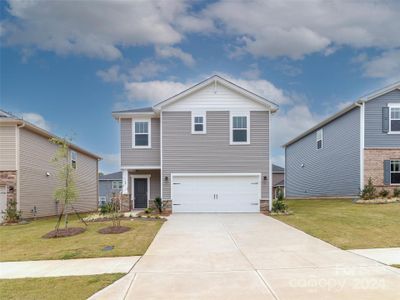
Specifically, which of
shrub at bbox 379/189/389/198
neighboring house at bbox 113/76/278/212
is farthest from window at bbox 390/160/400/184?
neighboring house at bbox 113/76/278/212

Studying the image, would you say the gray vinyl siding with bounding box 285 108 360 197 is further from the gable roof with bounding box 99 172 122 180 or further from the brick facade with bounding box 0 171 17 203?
the brick facade with bounding box 0 171 17 203

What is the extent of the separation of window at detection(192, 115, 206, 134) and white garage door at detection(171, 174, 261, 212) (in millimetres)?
2476

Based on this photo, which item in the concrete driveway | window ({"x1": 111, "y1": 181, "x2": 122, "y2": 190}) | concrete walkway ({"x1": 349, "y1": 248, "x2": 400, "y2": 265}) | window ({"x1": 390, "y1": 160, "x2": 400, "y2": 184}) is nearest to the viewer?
the concrete driveway

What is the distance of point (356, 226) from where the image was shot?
11.6 meters

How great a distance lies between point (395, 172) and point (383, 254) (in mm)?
13166

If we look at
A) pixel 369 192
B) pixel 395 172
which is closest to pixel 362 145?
pixel 395 172

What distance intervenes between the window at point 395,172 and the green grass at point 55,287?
58.8ft

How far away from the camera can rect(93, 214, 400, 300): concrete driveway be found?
17.8ft

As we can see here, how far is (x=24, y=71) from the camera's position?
18422mm

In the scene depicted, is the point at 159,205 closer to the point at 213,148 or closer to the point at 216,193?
the point at 216,193

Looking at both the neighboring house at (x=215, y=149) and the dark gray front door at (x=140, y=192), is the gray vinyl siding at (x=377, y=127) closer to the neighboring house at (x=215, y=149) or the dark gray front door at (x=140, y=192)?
the neighboring house at (x=215, y=149)

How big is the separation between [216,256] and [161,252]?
4.98ft

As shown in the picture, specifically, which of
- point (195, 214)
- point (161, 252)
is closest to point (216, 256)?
point (161, 252)

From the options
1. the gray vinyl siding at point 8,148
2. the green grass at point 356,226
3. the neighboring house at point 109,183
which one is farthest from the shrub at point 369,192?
the neighboring house at point 109,183
